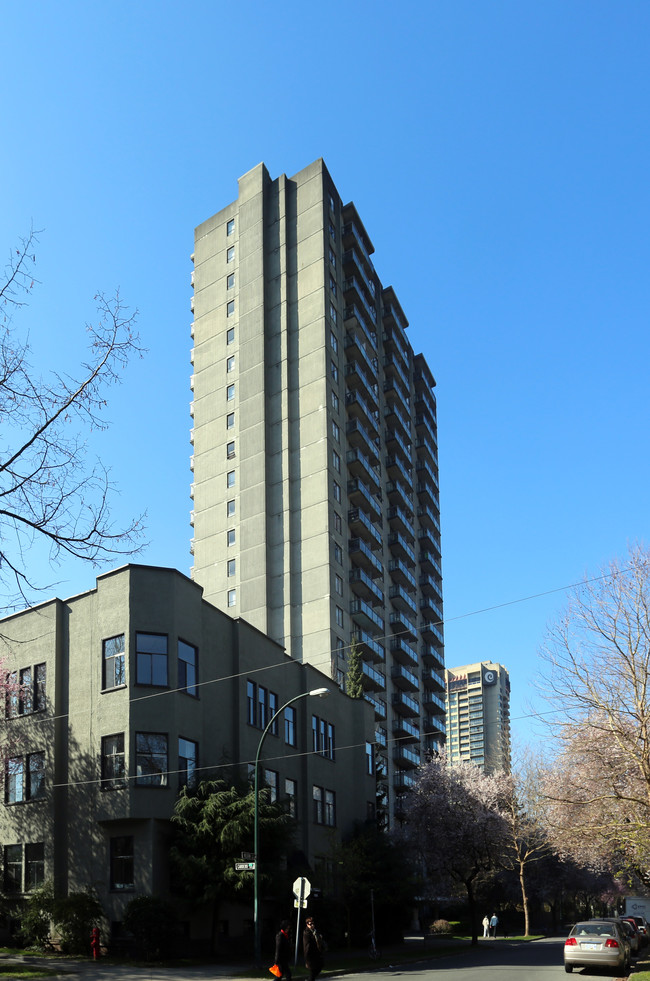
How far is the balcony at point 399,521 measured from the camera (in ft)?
286

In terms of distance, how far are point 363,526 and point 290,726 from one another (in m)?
32.0

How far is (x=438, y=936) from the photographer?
2429 inches

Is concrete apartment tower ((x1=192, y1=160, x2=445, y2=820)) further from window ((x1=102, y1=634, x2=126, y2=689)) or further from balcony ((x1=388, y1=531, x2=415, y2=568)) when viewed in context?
window ((x1=102, y1=634, x2=126, y2=689))

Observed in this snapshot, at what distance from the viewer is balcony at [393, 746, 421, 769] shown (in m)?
79.4

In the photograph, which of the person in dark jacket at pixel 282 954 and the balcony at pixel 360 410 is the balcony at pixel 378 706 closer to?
the balcony at pixel 360 410

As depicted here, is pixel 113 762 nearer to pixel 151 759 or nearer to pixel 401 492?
pixel 151 759

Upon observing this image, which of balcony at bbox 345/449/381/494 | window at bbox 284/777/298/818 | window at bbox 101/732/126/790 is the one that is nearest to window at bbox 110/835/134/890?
window at bbox 101/732/126/790

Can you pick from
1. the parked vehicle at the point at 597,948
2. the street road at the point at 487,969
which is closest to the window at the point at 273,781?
the street road at the point at 487,969

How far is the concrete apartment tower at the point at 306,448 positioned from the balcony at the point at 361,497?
176 mm

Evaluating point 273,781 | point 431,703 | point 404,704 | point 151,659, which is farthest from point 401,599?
point 151,659

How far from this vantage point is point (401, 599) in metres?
85.0

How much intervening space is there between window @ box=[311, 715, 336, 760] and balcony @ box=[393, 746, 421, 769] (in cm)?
3034

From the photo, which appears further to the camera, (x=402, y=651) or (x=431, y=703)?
(x=431, y=703)

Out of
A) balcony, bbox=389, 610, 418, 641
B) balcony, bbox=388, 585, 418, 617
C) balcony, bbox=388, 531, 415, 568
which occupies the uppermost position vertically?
balcony, bbox=388, 531, 415, 568
